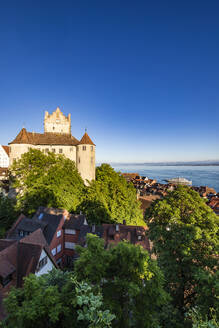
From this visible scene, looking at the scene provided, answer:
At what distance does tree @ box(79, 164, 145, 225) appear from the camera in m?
27.7

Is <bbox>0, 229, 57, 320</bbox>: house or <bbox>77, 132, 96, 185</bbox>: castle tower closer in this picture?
<bbox>0, 229, 57, 320</bbox>: house

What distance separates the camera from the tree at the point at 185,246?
36.0 feet

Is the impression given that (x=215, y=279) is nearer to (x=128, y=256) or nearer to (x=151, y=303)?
(x=151, y=303)

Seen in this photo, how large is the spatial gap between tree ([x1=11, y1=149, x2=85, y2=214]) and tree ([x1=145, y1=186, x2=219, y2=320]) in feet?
56.3

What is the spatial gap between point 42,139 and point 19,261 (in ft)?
92.9

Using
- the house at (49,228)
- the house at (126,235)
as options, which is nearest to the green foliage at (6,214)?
the house at (49,228)

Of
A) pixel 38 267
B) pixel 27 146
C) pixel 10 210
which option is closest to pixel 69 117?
pixel 27 146

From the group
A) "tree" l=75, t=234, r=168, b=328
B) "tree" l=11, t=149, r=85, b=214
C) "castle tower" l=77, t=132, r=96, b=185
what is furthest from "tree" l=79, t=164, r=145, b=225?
"tree" l=75, t=234, r=168, b=328

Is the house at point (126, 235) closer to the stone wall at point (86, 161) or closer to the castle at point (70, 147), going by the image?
the stone wall at point (86, 161)

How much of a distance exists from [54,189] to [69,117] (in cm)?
2533

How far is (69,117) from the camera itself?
4625 centimetres

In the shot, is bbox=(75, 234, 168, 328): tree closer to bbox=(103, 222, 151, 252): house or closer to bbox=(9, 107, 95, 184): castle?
bbox=(103, 222, 151, 252): house

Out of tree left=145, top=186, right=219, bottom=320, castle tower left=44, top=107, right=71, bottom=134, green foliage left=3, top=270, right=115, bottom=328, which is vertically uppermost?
castle tower left=44, top=107, right=71, bottom=134

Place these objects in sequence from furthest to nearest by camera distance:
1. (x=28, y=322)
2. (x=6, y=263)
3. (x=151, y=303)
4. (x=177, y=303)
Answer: (x=6, y=263)
(x=177, y=303)
(x=151, y=303)
(x=28, y=322)
